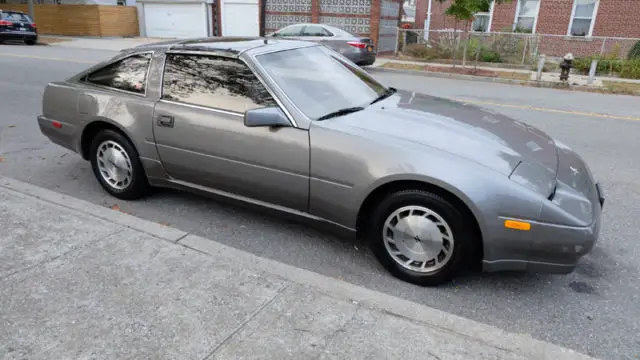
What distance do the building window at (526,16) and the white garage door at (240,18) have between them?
37.7 feet

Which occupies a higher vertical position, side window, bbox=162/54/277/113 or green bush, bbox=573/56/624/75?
side window, bbox=162/54/277/113

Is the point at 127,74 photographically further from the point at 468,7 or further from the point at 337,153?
the point at 468,7

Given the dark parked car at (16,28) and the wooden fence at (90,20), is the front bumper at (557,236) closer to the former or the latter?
the dark parked car at (16,28)

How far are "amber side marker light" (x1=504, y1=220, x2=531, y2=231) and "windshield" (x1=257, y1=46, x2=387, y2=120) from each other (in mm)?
1478

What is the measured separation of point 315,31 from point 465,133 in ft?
44.6

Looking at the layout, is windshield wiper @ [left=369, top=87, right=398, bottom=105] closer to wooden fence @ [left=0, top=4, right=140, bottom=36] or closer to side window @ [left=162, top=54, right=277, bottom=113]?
side window @ [left=162, top=54, right=277, bottom=113]

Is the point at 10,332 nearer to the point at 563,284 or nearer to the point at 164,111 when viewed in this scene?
the point at 164,111

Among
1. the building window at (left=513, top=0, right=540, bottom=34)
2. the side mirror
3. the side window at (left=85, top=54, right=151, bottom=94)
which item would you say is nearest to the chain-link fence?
the building window at (left=513, top=0, right=540, bottom=34)

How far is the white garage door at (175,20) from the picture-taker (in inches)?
1016

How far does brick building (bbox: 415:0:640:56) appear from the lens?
18812 millimetres

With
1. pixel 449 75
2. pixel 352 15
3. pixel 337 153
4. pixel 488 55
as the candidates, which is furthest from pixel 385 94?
pixel 352 15

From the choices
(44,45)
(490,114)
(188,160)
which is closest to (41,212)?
(188,160)

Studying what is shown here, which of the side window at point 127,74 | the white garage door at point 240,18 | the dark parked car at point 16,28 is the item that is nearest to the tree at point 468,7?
the white garage door at point 240,18

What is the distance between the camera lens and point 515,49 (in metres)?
17.6
